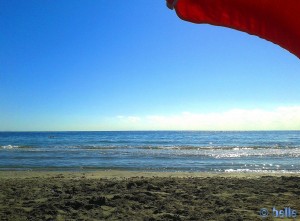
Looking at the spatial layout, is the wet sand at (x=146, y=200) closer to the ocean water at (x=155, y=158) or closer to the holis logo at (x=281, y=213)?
the holis logo at (x=281, y=213)

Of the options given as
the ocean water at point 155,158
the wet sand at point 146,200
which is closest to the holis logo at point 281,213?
the wet sand at point 146,200

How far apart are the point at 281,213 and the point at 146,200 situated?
3.21 metres

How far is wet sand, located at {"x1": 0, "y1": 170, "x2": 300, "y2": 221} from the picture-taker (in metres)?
6.66

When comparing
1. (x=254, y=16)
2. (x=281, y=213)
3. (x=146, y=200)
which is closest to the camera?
(x=254, y=16)

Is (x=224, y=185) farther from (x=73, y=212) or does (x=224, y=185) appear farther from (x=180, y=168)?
(x=180, y=168)

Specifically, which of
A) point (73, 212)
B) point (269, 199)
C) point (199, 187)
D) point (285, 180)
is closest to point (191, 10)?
point (73, 212)

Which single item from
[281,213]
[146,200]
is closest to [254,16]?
[281,213]

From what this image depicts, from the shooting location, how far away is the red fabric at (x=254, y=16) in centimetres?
147

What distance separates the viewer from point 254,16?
4.99 feet

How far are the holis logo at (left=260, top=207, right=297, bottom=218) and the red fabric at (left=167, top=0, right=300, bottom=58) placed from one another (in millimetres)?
6027

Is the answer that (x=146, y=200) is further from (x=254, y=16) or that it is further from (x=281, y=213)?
(x=254, y=16)

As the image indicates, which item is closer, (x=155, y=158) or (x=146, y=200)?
(x=146, y=200)

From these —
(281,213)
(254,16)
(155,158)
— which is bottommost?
(155,158)

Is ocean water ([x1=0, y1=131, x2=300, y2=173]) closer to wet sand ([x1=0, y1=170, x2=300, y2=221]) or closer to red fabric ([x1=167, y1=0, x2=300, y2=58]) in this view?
wet sand ([x1=0, y1=170, x2=300, y2=221])
